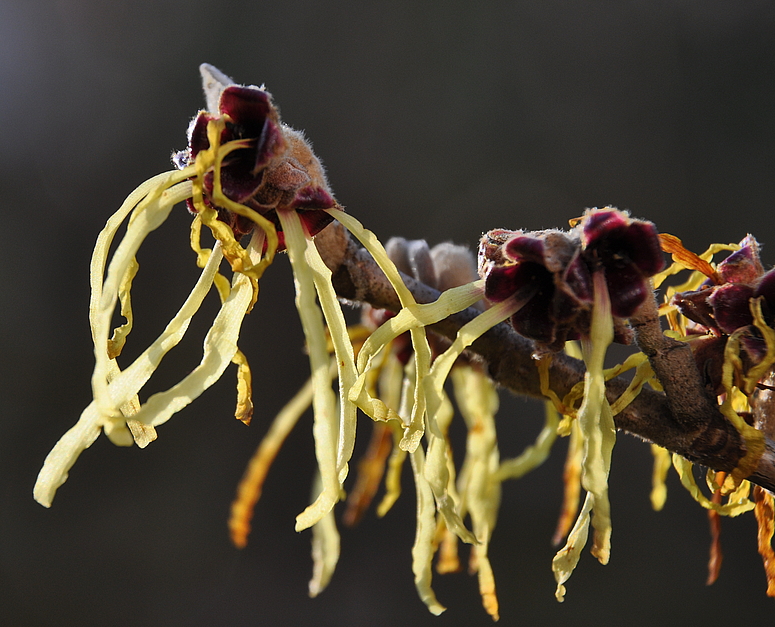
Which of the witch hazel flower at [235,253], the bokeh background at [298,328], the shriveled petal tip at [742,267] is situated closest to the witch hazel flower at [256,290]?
the witch hazel flower at [235,253]

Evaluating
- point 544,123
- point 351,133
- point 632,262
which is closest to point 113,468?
point 351,133

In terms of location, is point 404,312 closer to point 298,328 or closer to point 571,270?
point 571,270

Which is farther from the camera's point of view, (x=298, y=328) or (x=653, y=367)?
(x=298, y=328)

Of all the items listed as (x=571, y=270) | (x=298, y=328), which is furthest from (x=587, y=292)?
(x=298, y=328)

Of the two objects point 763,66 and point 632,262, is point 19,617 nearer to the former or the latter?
point 632,262

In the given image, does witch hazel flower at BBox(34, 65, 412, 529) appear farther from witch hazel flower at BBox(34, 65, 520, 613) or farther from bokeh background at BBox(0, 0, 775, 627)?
bokeh background at BBox(0, 0, 775, 627)

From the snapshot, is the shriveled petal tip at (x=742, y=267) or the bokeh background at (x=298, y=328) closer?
the shriveled petal tip at (x=742, y=267)

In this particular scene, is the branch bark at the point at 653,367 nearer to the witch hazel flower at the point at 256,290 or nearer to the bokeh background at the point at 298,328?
the witch hazel flower at the point at 256,290
